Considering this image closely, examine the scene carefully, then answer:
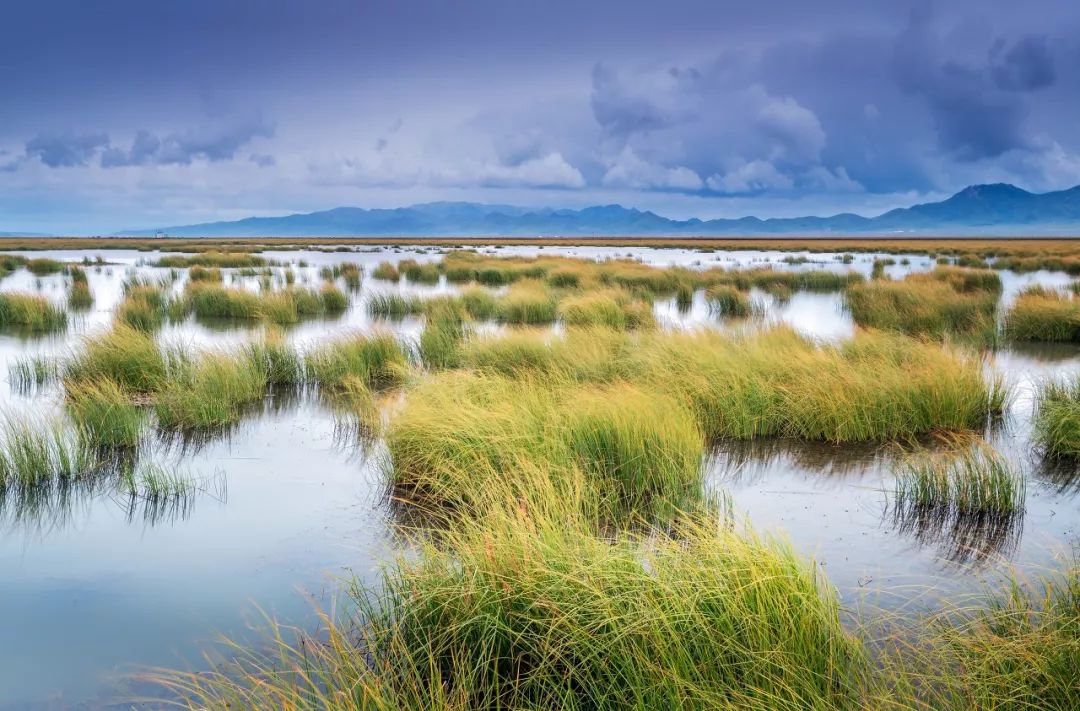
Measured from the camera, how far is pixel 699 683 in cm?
360

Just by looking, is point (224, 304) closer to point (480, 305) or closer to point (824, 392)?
point (480, 305)

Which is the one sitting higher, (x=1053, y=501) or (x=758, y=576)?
(x=758, y=576)

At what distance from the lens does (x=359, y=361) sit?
1311cm

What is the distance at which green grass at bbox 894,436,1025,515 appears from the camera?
684 centimetres

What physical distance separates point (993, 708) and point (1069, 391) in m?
8.59

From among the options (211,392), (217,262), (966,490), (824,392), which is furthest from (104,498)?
(217,262)

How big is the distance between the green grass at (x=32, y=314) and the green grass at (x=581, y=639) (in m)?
18.5

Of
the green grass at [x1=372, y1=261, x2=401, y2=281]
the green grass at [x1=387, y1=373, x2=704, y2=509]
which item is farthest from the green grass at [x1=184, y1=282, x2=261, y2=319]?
the green grass at [x1=387, y1=373, x2=704, y2=509]

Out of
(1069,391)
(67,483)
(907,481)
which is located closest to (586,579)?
(907,481)

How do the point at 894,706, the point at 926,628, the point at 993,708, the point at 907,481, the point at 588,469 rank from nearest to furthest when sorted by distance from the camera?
the point at 993,708 → the point at 894,706 → the point at 926,628 → the point at 588,469 → the point at 907,481

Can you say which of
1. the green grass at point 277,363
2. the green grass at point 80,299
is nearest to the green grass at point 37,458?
the green grass at point 277,363

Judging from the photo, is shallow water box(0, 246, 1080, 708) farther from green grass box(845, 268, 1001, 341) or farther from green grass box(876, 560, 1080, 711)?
green grass box(845, 268, 1001, 341)

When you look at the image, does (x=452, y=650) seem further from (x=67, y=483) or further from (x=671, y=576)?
(x=67, y=483)

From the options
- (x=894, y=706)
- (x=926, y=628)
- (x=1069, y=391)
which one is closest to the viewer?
(x=894, y=706)
